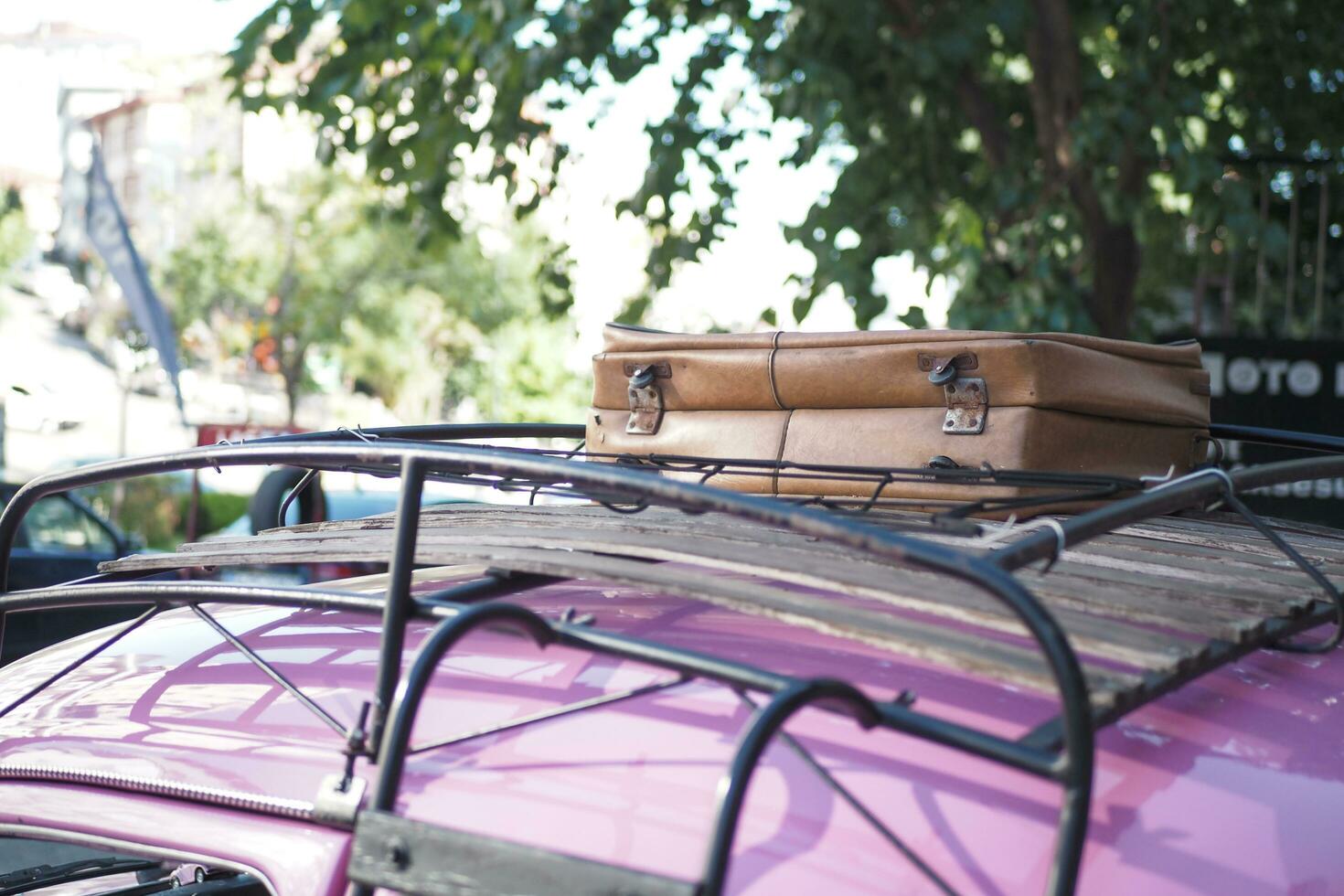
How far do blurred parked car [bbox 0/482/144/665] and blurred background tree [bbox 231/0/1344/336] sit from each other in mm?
2573

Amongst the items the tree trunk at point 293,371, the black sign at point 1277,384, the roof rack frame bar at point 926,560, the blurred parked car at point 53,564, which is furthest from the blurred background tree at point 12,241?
the roof rack frame bar at point 926,560

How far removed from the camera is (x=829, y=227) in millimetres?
7000

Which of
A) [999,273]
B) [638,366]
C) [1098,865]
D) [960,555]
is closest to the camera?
[960,555]

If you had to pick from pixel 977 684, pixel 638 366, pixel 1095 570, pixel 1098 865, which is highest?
pixel 638 366

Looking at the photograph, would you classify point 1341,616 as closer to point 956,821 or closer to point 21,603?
point 956,821

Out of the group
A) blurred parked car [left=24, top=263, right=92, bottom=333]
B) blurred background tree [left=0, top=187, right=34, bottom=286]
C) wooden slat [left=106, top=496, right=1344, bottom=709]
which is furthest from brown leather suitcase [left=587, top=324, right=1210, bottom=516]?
blurred parked car [left=24, top=263, right=92, bottom=333]

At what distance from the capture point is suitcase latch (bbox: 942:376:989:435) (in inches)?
92.6

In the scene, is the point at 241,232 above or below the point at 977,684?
above

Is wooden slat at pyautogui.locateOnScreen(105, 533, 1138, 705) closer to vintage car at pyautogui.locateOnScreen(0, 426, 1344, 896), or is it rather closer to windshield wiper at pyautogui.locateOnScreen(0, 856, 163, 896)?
vintage car at pyautogui.locateOnScreen(0, 426, 1344, 896)

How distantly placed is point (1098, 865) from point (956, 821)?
132 millimetres

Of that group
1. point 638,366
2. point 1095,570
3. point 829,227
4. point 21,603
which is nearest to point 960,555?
point 1095,570

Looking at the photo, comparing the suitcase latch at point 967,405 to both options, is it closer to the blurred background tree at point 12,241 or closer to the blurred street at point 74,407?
the blurred street at point 74,407

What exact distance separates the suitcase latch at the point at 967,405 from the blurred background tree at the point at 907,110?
12.8 feet

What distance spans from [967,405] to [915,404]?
117mm
